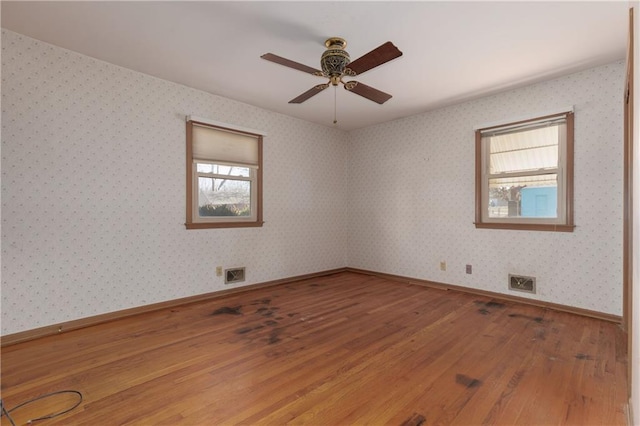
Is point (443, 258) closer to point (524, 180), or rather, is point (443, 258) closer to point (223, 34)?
point (524, 180)

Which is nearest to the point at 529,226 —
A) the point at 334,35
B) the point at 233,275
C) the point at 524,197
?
the point at 524,197

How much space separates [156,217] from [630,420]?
408 centimetres

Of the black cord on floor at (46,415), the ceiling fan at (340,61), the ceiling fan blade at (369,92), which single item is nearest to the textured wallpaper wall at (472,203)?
the ceiling fan blade at (369,92)

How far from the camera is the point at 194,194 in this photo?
380cm

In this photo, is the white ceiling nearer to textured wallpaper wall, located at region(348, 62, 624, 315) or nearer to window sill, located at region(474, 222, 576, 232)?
textured wallpaper wall, located at region(348, 62, 624, 315)

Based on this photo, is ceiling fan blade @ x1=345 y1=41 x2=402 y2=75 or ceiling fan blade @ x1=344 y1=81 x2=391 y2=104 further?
ceiling fan blade @ x1=344 y1=81 x2=391 y2=104

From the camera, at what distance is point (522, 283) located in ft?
12.1

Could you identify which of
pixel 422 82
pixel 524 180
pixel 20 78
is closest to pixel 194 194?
pixel 20 78

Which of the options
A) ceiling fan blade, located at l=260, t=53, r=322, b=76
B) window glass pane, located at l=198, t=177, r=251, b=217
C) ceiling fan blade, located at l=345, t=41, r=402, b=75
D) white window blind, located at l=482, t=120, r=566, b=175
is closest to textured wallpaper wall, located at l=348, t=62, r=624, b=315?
white window blind, located at l=482, t=120, r=566, b=175

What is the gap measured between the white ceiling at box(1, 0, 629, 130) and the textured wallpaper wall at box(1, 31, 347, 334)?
30cm

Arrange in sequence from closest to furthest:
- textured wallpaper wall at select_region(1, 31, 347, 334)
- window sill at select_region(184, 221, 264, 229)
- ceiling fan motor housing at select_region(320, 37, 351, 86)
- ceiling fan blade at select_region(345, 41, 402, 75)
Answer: ceiling fan blade at select_region(345, 41, 402, 75)
ceiling fan motor housing at select_region(320, 37, 351, 86)
textured wallpaper wall at select_region(1, 31, 347, 334)
window sill at select_region(184, 221, 264, 229)

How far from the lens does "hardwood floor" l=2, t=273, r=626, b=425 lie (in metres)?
1.68

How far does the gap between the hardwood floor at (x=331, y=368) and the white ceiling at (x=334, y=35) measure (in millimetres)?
2598

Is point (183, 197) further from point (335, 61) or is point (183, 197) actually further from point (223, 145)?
point (335, 61)
